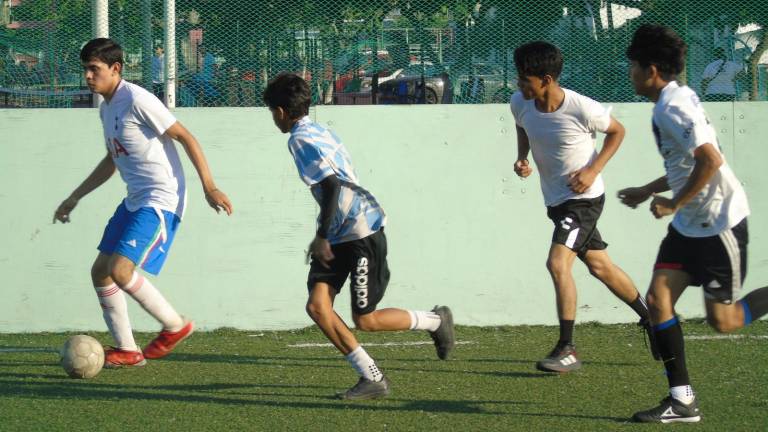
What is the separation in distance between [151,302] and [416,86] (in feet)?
9.97

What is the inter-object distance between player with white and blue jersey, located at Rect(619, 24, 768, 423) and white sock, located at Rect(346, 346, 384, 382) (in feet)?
4.48

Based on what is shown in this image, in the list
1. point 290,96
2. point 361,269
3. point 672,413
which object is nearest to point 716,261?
point 672,413

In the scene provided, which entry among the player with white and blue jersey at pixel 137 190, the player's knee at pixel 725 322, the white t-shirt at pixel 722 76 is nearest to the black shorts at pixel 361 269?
the player with white and blue jersey at pixel 137 190

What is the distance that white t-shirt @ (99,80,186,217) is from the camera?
640 centimetres

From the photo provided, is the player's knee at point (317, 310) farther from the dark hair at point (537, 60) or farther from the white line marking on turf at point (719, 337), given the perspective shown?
the white line marking on turf at point (719, 337)

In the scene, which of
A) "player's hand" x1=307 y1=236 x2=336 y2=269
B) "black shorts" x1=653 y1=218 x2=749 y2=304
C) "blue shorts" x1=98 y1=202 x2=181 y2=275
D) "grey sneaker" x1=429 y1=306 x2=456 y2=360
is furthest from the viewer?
"blue shorts" x1=98 y1=202 x2=181 y2=275

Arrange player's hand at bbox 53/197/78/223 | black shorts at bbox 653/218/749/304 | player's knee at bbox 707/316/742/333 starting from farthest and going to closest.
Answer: player's hand at bbox 53/197/78/223, player's knee at bbox 707/316/742/333, black shorts at bbox 653/218/749/304

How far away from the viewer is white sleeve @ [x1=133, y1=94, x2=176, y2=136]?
637cm

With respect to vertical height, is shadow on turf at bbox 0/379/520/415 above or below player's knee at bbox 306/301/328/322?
below

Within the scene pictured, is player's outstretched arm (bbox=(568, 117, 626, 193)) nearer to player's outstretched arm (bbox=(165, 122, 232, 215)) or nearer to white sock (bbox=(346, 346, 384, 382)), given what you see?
white sock (bbox=(346, 346, 384, 382))

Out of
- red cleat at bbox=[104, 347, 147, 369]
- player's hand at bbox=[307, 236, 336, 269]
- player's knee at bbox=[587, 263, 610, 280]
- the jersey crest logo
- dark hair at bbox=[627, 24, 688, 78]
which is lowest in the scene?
red cleat at bbox=[104, 347, 147, 369]

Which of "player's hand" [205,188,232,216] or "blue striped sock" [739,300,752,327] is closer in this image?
"blue striped sock" [739,300,752,327]

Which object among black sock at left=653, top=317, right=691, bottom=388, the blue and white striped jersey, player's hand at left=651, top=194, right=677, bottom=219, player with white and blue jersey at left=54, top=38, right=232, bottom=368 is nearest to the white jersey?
player's hand at left=651, top=194, right=677, bottom=219

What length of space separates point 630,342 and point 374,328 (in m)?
2.69
